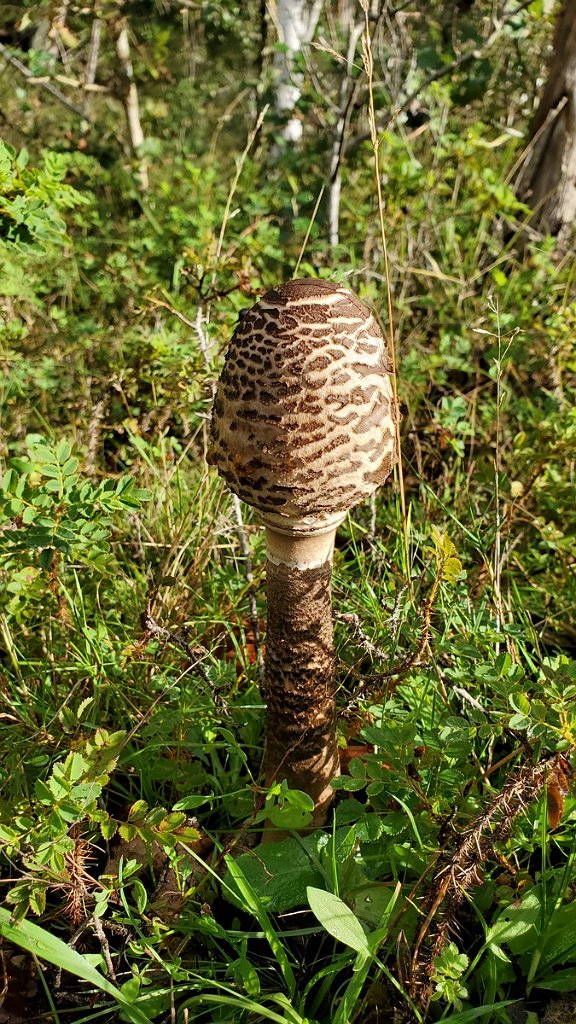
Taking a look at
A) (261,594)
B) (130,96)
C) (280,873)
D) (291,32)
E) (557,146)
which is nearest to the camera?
(280,873)

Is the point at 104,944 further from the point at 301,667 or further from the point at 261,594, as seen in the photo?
the point at 261,594

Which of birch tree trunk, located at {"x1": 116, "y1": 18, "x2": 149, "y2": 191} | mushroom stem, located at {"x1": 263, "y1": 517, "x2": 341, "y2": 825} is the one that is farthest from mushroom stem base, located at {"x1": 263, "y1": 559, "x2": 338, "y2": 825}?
birch tree trunk, located at {"x1": 116, "y1": 18, "x2": 149, "y2": 191}

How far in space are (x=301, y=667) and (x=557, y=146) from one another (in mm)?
3608

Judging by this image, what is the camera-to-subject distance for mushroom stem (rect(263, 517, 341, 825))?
1757mm

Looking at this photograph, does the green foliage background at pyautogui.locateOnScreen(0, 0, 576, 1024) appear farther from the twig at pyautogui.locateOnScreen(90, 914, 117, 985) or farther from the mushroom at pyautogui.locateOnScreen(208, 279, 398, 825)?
the mushroom at pyautogui.locateOnScreen(208, 279, 398, 825)

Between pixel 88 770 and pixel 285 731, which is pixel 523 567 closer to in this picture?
pixel 285 731

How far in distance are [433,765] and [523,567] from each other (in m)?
1.10

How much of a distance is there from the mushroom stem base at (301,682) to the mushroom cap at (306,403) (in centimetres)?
27

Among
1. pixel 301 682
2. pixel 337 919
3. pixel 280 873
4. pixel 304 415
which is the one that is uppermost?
pixel 304 415

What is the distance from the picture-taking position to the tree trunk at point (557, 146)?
396 centimetres

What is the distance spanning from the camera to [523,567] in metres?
2.74

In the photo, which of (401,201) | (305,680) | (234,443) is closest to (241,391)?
(234,443)

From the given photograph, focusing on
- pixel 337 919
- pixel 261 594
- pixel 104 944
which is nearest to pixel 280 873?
pixel 337 919

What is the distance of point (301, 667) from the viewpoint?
1.87 metres
